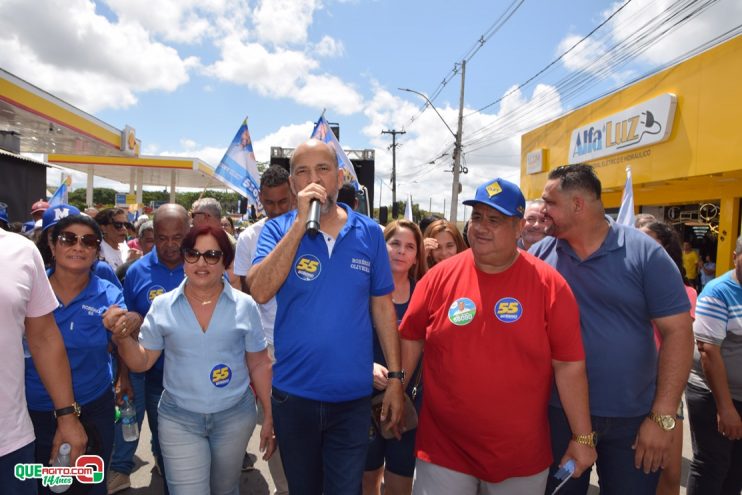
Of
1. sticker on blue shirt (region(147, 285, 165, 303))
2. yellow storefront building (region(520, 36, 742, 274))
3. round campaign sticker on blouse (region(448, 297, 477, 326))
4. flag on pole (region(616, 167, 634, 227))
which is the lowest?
sticker on blue shirt (region(147, 285, 165, 303))

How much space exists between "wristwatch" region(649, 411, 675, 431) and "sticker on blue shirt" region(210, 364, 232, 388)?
2128 millimetres

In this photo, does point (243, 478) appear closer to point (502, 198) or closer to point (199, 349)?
point (199, 349)

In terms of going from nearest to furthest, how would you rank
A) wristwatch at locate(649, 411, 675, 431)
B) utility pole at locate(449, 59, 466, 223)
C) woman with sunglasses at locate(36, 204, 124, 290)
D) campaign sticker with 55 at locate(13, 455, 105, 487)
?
wristwatch at locate(649, 411, 675, 431)
campaign sticker with 55 at locate(13, 455, 105, 487)
woman with sunglasses at locate(36, 204, 124, 290)
utility pole at locate(449, 59, 466, 223)

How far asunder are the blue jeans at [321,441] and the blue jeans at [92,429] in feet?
3.76

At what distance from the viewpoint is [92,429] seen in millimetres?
2572

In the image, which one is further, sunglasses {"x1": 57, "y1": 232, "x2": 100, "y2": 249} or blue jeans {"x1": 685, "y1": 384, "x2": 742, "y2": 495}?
blue jeans {"x1": 685, "y1": 384, "x2": 742, "y2": 495}


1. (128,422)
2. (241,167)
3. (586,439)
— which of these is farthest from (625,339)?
(241,167)

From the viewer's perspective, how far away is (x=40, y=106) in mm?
12969

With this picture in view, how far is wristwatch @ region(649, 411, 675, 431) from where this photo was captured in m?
2.21

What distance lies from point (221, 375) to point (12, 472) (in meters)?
0.92

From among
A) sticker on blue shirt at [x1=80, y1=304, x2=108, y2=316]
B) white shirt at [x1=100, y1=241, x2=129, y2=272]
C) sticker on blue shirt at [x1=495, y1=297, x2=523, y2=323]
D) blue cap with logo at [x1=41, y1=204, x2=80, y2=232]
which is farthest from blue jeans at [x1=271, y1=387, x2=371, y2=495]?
white shirt at [x1=100, y1=241, x2=129, y2=272]

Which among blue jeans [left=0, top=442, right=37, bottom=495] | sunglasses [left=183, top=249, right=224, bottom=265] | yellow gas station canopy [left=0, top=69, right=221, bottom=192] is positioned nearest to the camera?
blue jeans [left=0, top=442, right=37, bottom=495]

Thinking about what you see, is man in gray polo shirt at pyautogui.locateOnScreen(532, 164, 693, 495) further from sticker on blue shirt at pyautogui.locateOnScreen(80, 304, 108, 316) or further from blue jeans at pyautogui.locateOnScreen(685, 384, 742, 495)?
sticker on blue shirt at pyautogui.locateOnScreen(80, 304, 108, 316)

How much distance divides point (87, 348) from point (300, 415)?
4.48 feet
